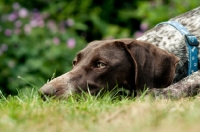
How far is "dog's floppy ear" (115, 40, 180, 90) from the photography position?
5.42 m

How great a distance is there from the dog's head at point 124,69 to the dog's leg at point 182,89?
3.5 inches

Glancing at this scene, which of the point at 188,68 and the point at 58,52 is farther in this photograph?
the point at 58,52

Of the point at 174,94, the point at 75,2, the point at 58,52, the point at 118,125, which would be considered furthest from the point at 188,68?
the point at 75,2

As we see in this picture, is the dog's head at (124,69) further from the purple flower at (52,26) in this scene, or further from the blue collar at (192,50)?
the purple flower at (52,26)

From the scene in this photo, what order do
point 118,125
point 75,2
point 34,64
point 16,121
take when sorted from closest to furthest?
point 118,125, point 16,121, point 34,64, point 75,2

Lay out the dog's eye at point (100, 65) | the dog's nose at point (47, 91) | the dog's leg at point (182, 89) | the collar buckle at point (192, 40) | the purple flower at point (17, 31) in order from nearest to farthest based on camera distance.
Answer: the dog's nose at point (47, 91) → the dog's leg at point (182, 89) → the dog's eye at point (100, 65) → the collar buckle at point (192, 40) → the purple flower at point (17, 31)

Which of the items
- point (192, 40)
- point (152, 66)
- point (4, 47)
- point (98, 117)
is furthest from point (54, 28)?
point (98, 117)

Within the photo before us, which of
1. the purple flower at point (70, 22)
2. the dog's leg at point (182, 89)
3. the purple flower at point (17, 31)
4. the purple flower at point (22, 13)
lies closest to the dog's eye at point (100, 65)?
the dog's leg at point (182, 89)

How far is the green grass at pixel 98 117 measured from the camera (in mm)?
3416

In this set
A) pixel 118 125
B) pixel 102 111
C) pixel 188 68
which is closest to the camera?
pixel 118 125

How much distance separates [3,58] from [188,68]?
15.7 feet

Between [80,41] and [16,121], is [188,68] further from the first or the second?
[80,41]

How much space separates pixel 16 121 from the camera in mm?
3762

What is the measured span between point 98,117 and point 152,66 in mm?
1699
